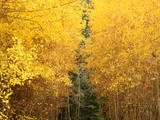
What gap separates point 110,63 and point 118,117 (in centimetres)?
364

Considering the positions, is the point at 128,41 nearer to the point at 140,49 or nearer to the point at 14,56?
the point at 140,49

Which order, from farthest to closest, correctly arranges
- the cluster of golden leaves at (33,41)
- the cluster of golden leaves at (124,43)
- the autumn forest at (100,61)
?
the cluster of golden leaves at (124,43) < the autumn forest at (100,61) < the cluster of golden leaves at (33,41)

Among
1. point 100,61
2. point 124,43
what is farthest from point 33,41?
point 100,61

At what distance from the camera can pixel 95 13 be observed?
18906mm

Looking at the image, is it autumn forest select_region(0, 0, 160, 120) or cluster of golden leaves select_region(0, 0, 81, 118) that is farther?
autumn forest select_region(0, 0, 160, 120)

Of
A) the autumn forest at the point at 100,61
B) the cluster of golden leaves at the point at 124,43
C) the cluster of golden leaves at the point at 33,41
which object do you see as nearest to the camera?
the cluster of golden leaves at the point at 33,41

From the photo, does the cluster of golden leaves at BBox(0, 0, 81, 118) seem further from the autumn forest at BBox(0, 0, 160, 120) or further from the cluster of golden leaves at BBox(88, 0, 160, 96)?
the cluster of golden leaves at BBox(88, 0, 160, 96)

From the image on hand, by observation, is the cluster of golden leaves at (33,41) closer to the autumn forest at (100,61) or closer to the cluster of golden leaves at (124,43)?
the autumn forest at (100,61)

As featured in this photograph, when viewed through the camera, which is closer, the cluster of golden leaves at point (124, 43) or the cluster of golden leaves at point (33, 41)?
the cluster of golden leaves at point (33, 41)

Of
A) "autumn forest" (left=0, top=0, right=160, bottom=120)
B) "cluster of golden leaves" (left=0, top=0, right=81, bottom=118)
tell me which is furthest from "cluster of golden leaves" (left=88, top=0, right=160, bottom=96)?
"cluster of golden leaves" (left=0, top=0, right=81, bottom=118)

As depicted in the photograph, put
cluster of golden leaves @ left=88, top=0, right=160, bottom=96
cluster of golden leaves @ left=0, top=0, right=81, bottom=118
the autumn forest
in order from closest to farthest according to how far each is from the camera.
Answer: cluster of golden leaves @ left=0, top=0, right=81, bottom=118, the autumn forest, cluster of golden leaves @ left=88, top=0, right=160, bottom=96

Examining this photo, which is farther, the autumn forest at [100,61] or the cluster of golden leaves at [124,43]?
the cluster of golden leaves at [124,43]

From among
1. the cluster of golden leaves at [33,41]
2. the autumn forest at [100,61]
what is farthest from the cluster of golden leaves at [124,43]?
the cluster of golden leaves at [33,41]

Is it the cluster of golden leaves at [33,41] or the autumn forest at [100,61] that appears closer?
the cluster of golden leaves at [33,41]
